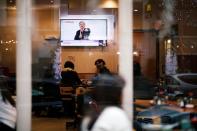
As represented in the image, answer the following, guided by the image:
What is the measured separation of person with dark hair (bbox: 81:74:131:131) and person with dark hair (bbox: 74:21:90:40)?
24.3 feet

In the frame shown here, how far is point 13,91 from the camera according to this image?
25.6 ft

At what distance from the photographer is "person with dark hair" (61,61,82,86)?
39.4ft

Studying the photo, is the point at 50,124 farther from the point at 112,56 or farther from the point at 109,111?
the point at 109,111

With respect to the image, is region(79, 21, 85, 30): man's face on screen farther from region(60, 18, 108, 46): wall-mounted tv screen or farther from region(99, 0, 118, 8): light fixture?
region(99, 0, 118, 8): light fixture

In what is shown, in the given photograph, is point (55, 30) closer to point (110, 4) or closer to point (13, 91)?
point (110, 4)

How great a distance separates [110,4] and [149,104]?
241 cm

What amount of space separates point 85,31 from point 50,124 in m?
2.83

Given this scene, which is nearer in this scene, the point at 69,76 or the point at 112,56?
the point at 112,56

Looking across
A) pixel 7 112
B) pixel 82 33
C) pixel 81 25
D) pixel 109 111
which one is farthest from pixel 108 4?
pixel 109 111

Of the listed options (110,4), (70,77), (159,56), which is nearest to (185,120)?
(159,56)

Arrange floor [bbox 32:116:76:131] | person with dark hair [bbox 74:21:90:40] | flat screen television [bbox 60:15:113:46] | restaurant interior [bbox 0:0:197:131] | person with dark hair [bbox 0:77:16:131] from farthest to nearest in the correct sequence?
person with dark hair [bbox 74:21:90:40] → flat screen television [bbox 60:15:113:46] → floor [bbox 32:116:76:131] → restaurant interior [bbox 0:0:197:131] → person with dark hair [bbox 0:77:16:131]

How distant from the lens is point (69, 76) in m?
12.2

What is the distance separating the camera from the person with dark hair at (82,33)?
12.0 meters

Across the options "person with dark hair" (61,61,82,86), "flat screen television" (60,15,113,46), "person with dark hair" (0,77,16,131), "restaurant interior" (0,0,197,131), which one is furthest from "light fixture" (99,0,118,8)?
"person with dark hair" (0,77,16,131)
